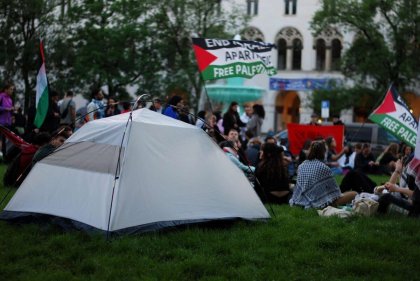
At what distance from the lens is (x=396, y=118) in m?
13.3

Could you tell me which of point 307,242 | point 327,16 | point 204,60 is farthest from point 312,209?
point 327,16

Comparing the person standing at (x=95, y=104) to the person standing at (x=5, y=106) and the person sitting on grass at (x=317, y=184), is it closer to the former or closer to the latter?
the person standing at (x=5, y=106)

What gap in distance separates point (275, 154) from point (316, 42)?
45007mm

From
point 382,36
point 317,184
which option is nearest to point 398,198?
point 317,184

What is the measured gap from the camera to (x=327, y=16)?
128ft

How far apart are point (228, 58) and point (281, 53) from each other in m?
41.6

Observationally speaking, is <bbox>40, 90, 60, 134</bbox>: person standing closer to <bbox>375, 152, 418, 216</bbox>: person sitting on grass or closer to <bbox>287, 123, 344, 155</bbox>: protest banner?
<bbox>287, 123, 344, 155</bbox>: protest banner

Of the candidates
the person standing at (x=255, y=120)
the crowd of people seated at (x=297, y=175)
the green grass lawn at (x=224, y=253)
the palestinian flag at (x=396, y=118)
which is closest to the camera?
the green grass lawn at (x=224, y=253)

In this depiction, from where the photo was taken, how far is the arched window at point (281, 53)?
182ft

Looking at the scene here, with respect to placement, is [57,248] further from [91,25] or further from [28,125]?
[91,25]

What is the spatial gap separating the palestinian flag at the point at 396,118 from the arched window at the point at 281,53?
42.4m

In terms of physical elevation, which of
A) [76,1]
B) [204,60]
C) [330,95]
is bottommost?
[330,95]

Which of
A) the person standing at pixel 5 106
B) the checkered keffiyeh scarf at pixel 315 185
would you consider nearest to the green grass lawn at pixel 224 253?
the checkered keffiyeh scarf at pixel 315 185

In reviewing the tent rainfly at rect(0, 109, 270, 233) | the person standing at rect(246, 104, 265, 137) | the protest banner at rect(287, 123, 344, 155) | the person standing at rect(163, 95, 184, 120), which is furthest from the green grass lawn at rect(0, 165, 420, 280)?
the protest banner at rect(287, 123, 344, 155)
